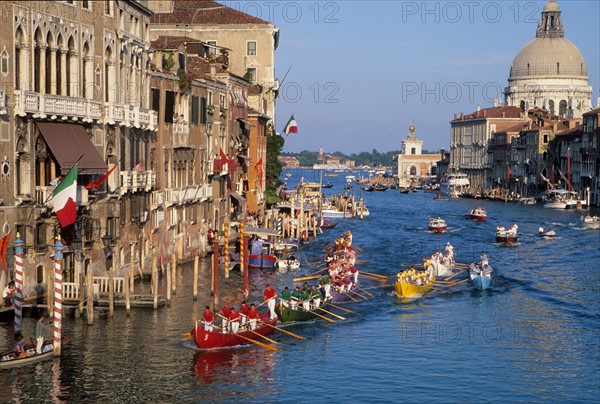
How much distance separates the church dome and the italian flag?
165315mm

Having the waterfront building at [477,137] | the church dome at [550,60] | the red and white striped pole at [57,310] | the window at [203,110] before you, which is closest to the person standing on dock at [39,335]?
the red and white striped pole at [57,310]

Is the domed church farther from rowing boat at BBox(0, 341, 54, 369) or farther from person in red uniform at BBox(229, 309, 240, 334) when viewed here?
rowing boat at BBox(0, 341, 54, 369)

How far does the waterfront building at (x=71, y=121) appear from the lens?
3114cm

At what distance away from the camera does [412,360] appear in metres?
31.3

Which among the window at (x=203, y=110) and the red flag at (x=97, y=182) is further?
the window at (x=203, y=110)

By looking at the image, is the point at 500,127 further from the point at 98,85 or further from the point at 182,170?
the point at 98,85

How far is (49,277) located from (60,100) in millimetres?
5104

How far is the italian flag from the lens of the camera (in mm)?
31328

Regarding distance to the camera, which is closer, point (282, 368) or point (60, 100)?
point (282, 368)

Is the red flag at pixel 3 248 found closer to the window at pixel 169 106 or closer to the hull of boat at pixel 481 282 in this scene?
the window at pixel 169 106

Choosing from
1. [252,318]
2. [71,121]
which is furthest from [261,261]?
[71,121]

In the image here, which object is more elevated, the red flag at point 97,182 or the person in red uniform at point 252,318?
the red flag at point 97,182

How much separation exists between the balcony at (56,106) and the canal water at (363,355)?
587 cm

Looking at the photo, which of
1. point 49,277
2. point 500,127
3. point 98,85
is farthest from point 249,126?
point 500,127
